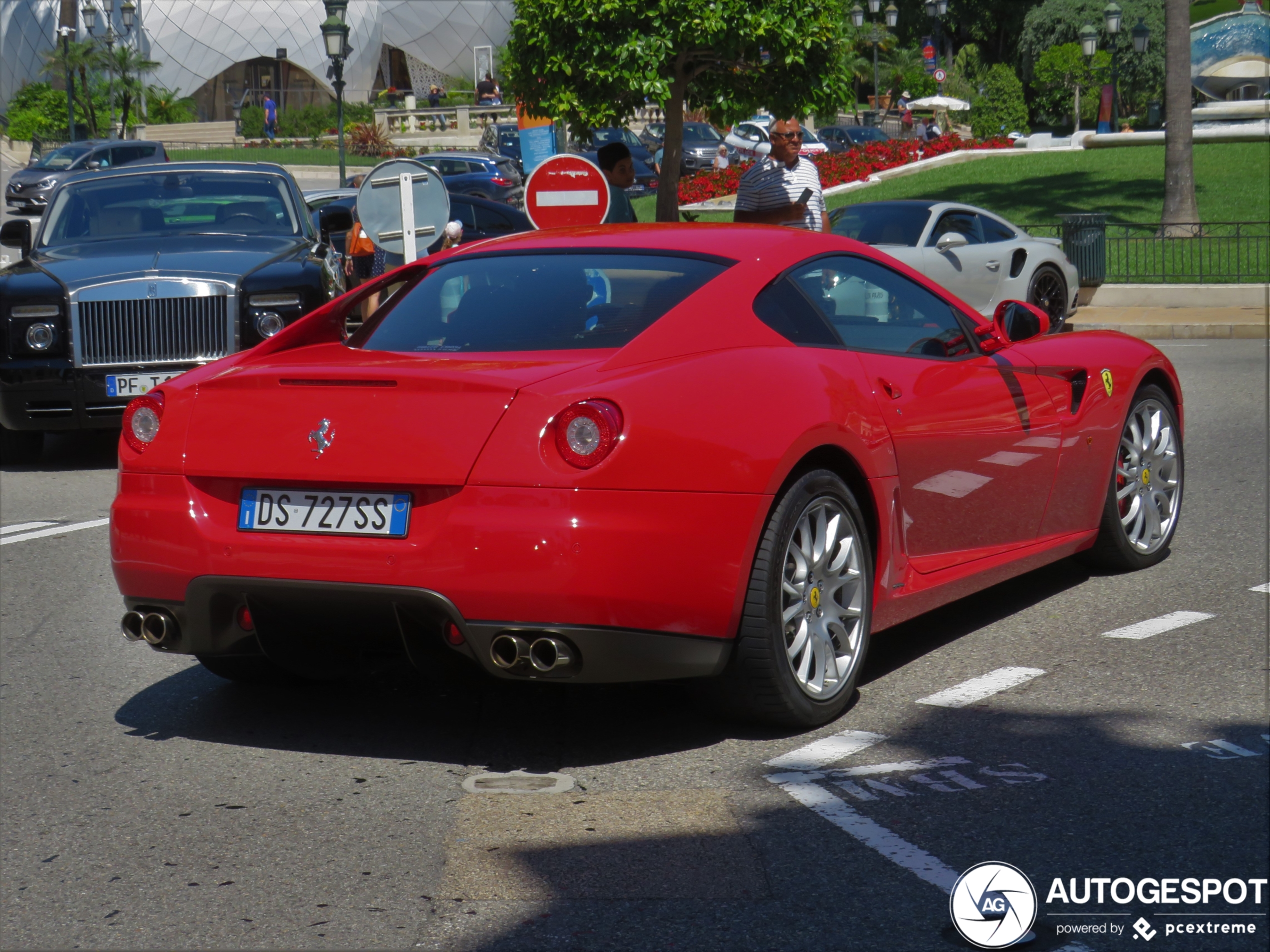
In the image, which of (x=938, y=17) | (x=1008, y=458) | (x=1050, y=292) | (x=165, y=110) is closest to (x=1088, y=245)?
(x=1050, y=292)

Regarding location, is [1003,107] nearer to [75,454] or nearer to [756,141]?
[756,141]

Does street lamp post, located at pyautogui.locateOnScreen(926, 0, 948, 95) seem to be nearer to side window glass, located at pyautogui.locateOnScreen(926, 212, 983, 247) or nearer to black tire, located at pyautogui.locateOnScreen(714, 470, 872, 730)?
side window glass, located at pyautogui.locateOnScreen(926, 212, 983, 247)

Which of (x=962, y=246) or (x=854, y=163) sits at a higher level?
(x=854, y=163)

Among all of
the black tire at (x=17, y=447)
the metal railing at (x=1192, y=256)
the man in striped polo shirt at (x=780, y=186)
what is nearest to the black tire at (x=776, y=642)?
the man in striped polo shirt at (x=780, y=186)

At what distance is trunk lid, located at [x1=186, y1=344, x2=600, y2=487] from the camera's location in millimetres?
4148

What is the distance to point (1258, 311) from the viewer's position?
61.3ft

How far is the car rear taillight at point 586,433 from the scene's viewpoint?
4.07 metres

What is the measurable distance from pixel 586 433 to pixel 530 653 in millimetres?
570

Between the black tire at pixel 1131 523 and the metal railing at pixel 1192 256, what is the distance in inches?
551

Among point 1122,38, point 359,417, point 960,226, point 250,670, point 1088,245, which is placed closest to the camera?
point 359,417

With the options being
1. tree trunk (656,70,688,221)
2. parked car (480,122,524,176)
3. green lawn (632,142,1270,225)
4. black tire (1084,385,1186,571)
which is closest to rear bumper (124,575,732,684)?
black tire (1084,385,1186,571)

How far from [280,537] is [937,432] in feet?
6.93

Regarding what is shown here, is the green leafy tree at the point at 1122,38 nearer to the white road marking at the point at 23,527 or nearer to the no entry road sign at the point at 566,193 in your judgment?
the no entry road sign at the point at 566,193

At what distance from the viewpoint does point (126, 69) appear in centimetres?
6125
